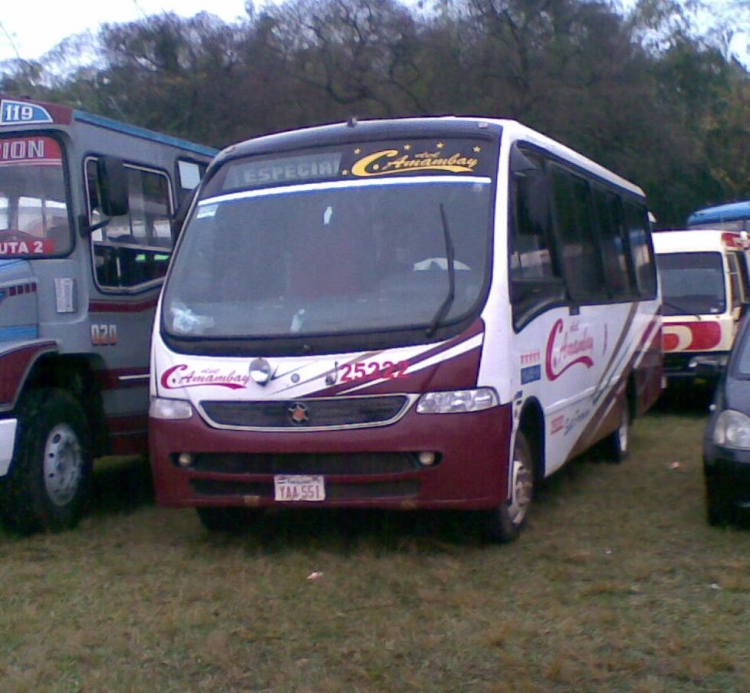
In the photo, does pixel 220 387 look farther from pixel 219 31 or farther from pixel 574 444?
pixel 219 31

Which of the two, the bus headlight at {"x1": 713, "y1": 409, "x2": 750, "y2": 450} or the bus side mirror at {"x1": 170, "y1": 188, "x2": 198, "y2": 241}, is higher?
the bus side mirror at {"x1": 170, "y1": 188, "x2": 198, "y2": 241}

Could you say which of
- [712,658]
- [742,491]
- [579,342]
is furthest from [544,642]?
[579,342]

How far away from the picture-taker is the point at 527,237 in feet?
24.0

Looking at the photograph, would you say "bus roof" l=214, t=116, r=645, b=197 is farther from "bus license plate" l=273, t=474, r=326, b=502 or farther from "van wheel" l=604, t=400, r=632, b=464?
"van wheel" l=604, t=400, r=632, b=464

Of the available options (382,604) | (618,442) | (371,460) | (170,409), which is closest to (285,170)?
(170,409)

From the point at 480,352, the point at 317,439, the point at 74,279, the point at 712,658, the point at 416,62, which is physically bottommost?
the point at 712,658

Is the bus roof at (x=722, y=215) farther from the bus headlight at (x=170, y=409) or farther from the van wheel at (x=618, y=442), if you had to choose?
the bus headlight at (x=170, y=409)

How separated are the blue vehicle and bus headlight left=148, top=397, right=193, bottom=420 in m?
16.6

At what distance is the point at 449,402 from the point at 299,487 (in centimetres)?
99

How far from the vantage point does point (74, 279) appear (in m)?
7.89

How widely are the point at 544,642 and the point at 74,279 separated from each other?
13.8 feet

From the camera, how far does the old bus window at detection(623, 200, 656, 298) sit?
1110 centimetres

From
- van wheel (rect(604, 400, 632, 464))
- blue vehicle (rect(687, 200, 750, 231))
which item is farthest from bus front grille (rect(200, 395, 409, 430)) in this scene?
blue vehicle (rect(687, 200, 750, 231))

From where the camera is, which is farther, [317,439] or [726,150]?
[726,150]
